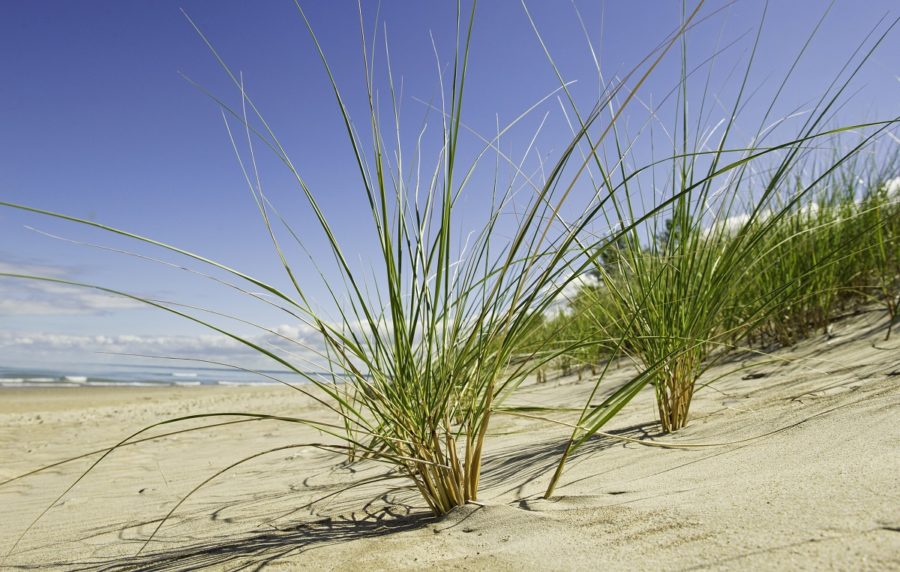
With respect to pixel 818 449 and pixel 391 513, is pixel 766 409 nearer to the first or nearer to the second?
pixel 818 449

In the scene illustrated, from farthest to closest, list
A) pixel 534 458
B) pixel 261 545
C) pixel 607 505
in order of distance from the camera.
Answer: pixel 534 458 < pixel 261 545 < pixel 607 505

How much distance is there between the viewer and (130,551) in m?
1.51

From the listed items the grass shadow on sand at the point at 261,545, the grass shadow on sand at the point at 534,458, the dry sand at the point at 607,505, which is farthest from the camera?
the grass shadow on sand at the point at 534,458

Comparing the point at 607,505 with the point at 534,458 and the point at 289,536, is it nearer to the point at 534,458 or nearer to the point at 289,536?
the point at 534,458

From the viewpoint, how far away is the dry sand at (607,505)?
2.77 ft

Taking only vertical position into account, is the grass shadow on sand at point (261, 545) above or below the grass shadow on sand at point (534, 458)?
below

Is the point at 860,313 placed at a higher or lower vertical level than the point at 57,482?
higher

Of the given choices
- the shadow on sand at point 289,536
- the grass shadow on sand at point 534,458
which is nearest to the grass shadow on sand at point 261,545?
the shadow on sand at point 289,536

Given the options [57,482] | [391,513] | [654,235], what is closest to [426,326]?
[391,513]

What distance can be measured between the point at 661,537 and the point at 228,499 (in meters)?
1.78

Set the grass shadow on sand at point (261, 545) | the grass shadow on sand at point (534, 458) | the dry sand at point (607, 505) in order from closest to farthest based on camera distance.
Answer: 1. the dry sand at point (607, 505)
2. the grass shadow on sand at point (261, 545)
3. the grass shadow on sand at point (534, 458)

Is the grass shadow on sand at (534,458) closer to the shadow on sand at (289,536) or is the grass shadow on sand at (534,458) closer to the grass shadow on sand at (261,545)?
the shadow on sand at (289,536)

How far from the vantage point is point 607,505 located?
1.14 m

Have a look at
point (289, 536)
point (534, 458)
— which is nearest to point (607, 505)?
point (534, 458)
